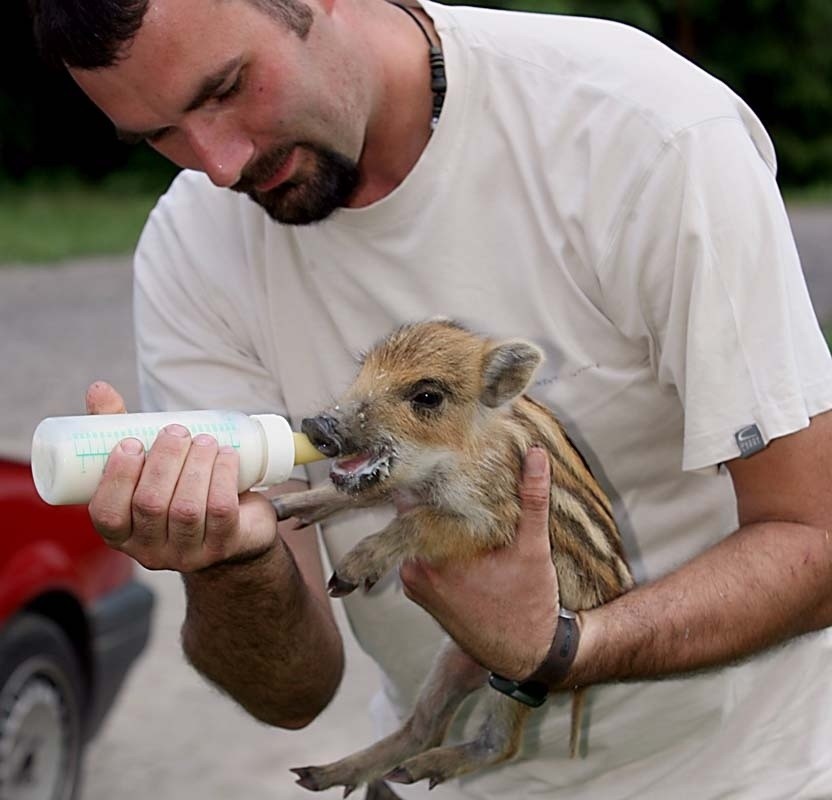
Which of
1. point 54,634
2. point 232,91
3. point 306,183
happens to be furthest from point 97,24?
point 54,634

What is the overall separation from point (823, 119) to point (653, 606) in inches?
998

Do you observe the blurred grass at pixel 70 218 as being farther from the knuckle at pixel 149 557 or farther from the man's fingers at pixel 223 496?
the man's fingers at pixel 223 496

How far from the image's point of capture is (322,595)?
291 centimetres

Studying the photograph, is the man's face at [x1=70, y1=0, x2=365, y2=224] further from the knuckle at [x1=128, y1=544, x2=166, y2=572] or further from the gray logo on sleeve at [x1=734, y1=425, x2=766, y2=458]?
the gray logo on sleeve at [x1=734, y1=425, x2=766, y2=458]

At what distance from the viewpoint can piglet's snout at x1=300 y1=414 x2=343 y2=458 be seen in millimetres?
2299

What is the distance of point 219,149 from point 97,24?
29 centimetres

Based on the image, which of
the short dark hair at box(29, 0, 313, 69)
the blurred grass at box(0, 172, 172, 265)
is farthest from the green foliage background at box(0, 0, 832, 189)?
the short dark hair at box(29, 0, 313, 69)

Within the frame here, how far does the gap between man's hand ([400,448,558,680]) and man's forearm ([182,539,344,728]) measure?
361 millimetres

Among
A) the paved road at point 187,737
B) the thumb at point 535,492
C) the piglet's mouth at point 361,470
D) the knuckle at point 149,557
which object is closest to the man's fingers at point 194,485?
the knuckle at point 149,557

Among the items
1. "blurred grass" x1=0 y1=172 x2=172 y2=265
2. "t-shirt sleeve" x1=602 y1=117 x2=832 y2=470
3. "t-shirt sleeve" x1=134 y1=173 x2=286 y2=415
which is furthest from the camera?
"blurred grass" x1=0 y1=172 x2=172 y2=265

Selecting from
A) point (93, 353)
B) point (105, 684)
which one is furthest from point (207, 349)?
point (93, 353)

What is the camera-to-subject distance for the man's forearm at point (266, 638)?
2.53 metres

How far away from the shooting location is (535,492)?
2.18 metres

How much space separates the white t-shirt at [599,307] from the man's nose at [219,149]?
21cm
